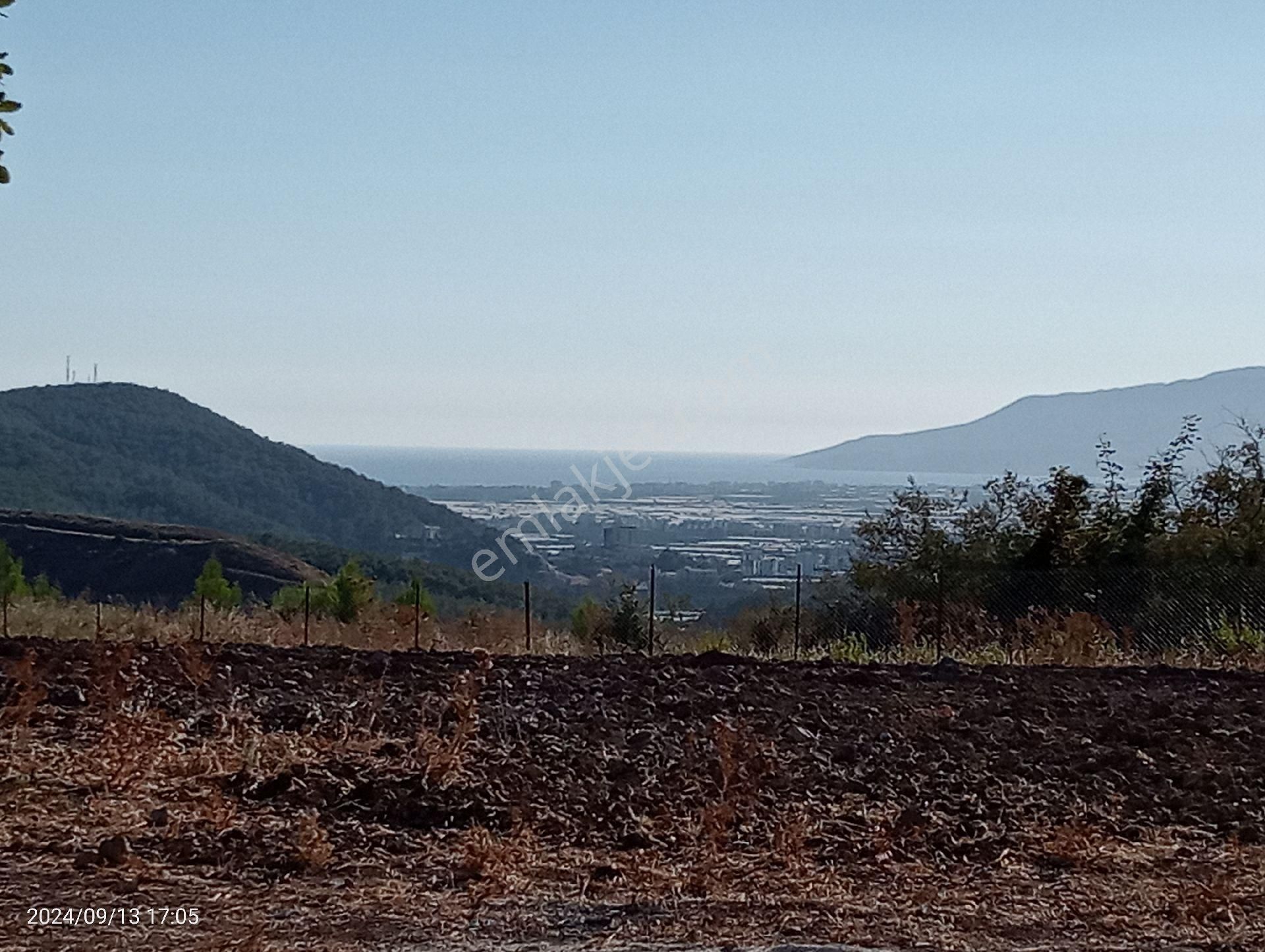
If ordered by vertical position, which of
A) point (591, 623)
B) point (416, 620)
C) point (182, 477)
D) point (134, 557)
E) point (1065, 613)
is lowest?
point (134, 557)

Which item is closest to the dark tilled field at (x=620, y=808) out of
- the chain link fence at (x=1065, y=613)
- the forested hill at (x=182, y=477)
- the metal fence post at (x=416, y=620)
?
the metal fence post at (x=416, y=620)

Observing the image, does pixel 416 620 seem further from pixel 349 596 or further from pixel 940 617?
pixel 940 617

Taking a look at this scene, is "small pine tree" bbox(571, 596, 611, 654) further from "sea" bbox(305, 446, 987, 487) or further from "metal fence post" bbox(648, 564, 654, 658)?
"sea" bbox(305, 446, 987, 487)

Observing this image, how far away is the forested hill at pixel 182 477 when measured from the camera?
72.8 meters

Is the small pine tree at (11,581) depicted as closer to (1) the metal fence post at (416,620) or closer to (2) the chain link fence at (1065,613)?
(1) the metal fence post at (416,620)

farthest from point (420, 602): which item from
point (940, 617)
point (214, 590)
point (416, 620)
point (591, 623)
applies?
point (940, 617)

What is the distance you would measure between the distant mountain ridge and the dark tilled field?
54195mm

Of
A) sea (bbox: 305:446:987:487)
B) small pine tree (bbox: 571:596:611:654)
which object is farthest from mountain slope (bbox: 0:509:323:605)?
small pine tree (bbox: 571:596:611:654)

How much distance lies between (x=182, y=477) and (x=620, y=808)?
78.4 meters

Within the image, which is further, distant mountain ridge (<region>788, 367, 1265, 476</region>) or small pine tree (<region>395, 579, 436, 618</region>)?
distant mountain ridge (<region>788, 367, 1265, 476</region>)

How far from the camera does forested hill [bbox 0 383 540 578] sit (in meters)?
72.8

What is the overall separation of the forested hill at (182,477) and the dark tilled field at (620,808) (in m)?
49.0

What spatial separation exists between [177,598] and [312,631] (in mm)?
25676

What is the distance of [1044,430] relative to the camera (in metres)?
85.5
